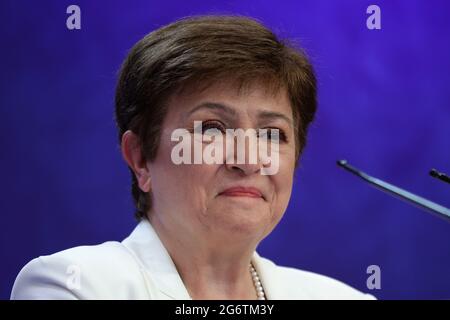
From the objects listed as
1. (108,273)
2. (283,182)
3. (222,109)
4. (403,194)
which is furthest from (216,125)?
(403,194)

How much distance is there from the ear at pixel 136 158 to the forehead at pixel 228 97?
107mm

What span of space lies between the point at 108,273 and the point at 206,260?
0.61ft

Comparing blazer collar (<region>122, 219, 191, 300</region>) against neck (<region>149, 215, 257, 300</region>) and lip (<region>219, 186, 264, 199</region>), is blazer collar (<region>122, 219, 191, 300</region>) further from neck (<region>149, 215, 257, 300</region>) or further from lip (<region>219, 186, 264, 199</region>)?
lip (<region>219, 186, 264, 199</region>)

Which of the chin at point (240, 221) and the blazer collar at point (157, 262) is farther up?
the chin at point (240, 221)

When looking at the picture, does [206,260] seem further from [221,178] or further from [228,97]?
[228,97]

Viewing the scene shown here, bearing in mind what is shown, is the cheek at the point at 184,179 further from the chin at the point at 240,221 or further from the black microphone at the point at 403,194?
the black microphone at the point at 403,194

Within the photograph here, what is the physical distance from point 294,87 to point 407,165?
0.42 m

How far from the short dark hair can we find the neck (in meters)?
0.11

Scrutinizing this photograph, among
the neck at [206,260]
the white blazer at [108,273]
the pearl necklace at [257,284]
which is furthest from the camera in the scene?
the pearl necklace at [257,284]

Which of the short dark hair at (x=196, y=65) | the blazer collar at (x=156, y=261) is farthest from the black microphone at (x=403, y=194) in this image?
the blazer collar at (x=156, y=261)

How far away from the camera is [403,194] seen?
125cm

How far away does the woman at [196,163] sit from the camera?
41.4 inches
